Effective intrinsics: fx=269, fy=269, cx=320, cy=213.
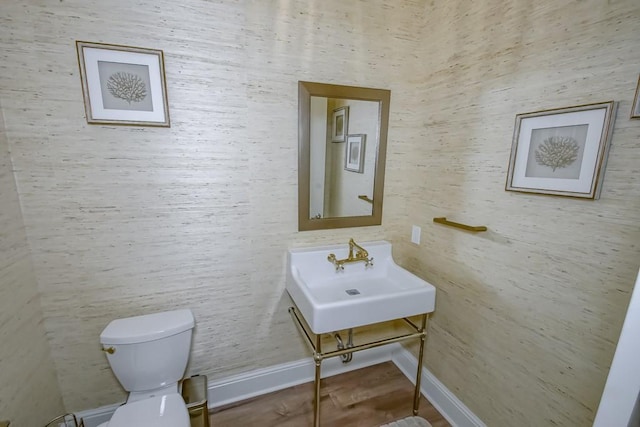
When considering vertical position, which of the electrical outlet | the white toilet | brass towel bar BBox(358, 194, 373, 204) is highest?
brass towel bar BBox(358, 194, 373, 204)

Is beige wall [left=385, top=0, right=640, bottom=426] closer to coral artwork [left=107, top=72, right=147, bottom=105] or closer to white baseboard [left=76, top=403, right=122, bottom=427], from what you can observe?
coral artwork [left=107, top=72, right=147, bottom=105]

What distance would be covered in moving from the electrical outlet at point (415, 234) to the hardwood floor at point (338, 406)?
1.00m

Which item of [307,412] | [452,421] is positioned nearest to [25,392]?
[307,412]

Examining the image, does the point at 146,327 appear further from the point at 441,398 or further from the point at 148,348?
the point at 441,398

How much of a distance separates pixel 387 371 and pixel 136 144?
2154 mm

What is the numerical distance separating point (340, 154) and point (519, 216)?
97 centimetres

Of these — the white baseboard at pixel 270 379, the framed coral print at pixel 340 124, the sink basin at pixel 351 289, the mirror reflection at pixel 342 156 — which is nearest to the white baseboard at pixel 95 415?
the white baseboard at pixel 270 379

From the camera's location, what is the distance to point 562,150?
40.9 inches

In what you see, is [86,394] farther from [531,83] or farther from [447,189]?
[531,83]

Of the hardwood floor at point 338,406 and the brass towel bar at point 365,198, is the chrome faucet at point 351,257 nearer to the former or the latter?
the brass towel bar at point 365,198

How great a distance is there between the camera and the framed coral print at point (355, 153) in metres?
1.67

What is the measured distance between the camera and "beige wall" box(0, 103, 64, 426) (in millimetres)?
1070

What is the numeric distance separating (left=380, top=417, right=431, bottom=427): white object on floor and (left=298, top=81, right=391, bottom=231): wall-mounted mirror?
3.91 feet

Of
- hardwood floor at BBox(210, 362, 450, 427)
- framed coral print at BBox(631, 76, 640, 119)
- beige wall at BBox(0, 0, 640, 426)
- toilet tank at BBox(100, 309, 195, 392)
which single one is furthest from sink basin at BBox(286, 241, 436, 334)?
framed coral print at BBox(631, 76, 640, 119)
